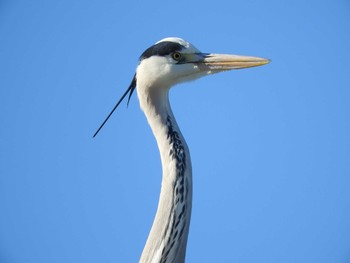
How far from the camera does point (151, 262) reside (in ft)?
7.64

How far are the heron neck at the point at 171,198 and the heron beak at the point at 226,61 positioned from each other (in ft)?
1.75

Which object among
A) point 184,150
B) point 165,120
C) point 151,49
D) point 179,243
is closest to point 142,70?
point 151,49

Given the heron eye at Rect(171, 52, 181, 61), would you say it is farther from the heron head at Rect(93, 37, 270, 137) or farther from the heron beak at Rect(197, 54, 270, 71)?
the heron beak at Rect(197, 54, 270, 71)

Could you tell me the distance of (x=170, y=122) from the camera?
8.41 feet

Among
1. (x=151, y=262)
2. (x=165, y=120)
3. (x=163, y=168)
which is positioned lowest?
(x=151, y=262)

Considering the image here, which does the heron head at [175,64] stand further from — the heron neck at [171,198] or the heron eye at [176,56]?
the heron neck at [171,198]

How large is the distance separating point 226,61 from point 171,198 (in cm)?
107

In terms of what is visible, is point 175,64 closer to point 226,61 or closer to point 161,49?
point 161,49

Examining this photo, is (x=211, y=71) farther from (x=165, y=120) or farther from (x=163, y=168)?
(x=163, y=168)

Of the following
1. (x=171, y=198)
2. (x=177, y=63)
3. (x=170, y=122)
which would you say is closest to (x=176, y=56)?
(x=177, y=63)

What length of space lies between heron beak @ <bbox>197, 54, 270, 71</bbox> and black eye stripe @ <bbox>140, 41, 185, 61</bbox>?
227 mm

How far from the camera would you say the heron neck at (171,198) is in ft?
7.61

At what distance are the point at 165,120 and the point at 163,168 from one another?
12.6 inches

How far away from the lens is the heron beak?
107 inches
